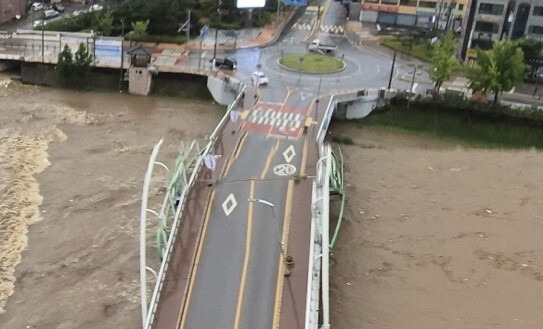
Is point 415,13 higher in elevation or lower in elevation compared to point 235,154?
higher

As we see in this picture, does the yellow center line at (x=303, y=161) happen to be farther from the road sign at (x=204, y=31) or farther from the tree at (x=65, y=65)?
the road sign at (x=204, y=31)

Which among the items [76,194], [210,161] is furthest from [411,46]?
[76,194]

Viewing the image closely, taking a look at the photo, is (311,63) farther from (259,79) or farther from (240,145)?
(240,145)

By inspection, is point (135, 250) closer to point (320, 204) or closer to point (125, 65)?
point (320, 204)

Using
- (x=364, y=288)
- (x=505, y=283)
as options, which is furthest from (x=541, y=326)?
(x=364, y=288)

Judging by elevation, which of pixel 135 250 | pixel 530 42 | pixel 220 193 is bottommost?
pixel 135 250
